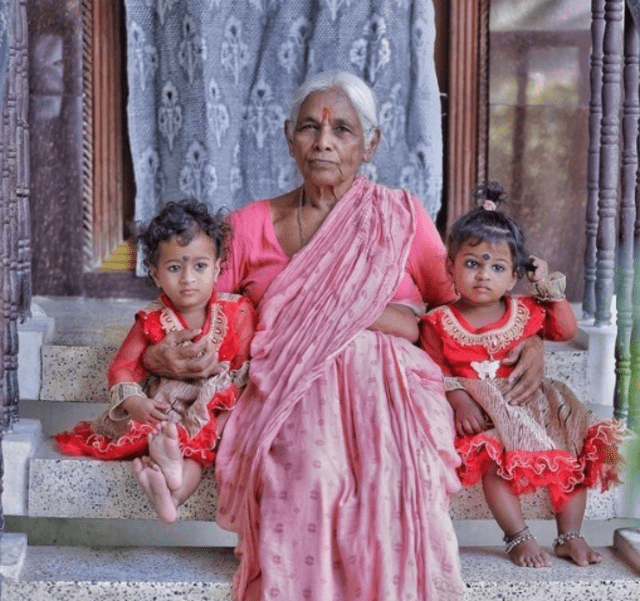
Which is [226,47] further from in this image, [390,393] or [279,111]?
[390,393]

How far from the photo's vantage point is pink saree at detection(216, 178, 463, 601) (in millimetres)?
2547

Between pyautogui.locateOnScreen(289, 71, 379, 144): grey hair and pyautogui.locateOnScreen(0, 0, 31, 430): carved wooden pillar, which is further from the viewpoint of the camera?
pyautogui.locateOnScreen(289, 71, 379, 144): grey hair

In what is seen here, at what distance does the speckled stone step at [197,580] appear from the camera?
8.85 feet

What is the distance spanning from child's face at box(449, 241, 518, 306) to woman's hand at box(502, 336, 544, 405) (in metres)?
0.16

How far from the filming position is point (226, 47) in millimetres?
4410

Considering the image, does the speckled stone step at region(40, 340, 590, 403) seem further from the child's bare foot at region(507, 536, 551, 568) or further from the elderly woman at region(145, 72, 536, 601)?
the child's bare foot at region(507, 536, 551, 568)

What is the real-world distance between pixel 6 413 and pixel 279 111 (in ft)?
6.42

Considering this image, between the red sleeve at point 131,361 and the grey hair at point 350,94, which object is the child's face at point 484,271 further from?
the red sleeve at point 131,361

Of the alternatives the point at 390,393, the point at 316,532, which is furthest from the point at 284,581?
the point at 390,393

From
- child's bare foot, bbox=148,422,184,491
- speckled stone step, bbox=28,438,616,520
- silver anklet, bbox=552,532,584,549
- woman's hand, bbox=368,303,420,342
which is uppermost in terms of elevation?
woman's hand, bbox=368,303,420,342

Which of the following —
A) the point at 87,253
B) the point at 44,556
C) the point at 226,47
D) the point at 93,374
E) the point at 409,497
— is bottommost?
the point at 44,556

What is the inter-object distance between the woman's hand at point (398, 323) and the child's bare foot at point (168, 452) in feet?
2.19

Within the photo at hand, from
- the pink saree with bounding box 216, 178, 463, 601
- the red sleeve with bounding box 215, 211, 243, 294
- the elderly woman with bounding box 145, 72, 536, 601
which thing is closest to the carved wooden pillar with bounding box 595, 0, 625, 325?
the elderly woman with bounding box 145, 72, 536, 601

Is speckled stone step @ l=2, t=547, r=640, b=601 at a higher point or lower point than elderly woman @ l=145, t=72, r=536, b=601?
lower
